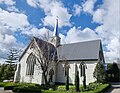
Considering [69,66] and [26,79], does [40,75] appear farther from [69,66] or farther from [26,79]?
[69,66]

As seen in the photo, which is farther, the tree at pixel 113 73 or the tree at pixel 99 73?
the tree at pixel 113 73

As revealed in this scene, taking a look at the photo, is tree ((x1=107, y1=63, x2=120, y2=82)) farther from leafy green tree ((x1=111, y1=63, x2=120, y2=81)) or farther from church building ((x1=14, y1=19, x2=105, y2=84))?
church building ((x1=14, y1=19, x2=105, y2=84))

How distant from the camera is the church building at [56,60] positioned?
36.7m

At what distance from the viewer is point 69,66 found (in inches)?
1547

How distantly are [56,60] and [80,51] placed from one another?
608cm

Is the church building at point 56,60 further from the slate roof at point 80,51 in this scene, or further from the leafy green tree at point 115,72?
the leafy green tree at point 115,72

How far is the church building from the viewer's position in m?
36.7

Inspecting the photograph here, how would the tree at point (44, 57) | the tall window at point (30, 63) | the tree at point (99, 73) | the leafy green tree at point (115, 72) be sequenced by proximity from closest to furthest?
the tree at point (99, 73)
the tree at point (44, 57)
the tall window at point (30, 63)
the leafy green tree at point (115, 72)

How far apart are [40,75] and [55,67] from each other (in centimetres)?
514

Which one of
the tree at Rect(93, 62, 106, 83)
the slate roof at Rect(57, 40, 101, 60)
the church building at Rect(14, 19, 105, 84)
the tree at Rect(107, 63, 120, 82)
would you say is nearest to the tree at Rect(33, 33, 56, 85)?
the church building at Rect(14, 19, 105, 84)

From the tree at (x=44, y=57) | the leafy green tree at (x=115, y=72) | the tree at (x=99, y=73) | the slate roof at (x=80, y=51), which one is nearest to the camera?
the tree at (x=99, y=73)

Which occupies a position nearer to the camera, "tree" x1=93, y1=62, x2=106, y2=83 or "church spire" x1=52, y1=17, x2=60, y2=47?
"tree" x1=93, y1=62, x2=106, y2=83

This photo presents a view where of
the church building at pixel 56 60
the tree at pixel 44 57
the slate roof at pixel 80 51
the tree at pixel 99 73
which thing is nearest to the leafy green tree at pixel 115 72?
the church building at pixel 56 60

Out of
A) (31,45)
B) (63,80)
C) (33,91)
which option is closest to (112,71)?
(63,80)
